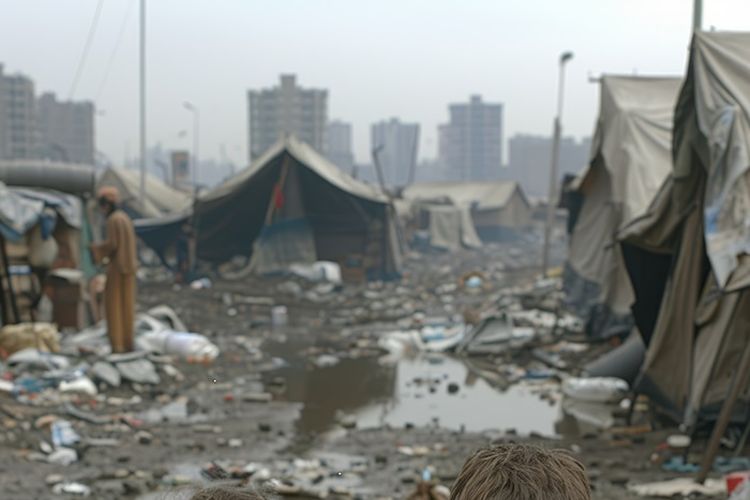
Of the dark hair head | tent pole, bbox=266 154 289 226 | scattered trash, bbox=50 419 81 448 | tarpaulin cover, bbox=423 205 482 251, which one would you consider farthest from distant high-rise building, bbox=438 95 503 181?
the dark hair head

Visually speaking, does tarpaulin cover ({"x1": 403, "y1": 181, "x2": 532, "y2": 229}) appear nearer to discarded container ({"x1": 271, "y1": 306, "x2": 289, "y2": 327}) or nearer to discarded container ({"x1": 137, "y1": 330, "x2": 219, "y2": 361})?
discarded container ({"x1": 271, "y1": 306, "x2": 289, "y2": 327})

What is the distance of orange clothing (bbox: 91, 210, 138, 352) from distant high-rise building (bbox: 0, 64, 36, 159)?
68093 mm

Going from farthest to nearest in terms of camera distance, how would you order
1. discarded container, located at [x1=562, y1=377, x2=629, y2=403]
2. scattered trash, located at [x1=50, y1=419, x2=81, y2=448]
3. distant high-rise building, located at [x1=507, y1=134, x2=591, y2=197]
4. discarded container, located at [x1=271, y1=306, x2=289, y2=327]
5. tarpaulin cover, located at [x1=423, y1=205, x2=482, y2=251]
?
distant high-rise building, located at [x1=507, y1=134, x2=591, y2=197] → tarpaulin cover, located at [x1=423, y1=205, x2=482, y2=251] → discarded container, located at [x1=271, y1=306, x2=289, y2=327] → discarded container, located at [x1=562, y1=377, x2=629, y2=403] → scattered trash, located at [x1=50, y1=419, x2=81, y2=448]

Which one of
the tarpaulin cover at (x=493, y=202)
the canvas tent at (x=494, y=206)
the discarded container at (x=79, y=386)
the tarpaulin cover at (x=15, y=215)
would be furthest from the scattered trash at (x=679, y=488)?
the canvas tent at (x=494, y=206)

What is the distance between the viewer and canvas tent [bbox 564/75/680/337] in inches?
492

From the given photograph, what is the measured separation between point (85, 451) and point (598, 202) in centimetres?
980

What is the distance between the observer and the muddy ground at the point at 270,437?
7020 millimetres

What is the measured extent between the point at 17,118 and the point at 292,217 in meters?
61.8

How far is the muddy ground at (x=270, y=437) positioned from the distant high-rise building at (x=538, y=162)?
3646 inches

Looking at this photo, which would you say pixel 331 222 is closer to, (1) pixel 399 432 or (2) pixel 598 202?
(2) pixel 598 202

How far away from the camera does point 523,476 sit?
154cm

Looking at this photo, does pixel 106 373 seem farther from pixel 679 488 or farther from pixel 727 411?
pixel 727 411

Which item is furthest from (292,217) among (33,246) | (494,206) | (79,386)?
(494,206)

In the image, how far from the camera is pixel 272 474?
23.7ft
